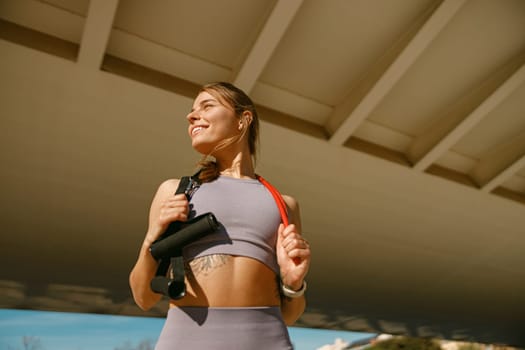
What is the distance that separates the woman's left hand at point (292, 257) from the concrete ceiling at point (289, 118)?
6360 millimetres

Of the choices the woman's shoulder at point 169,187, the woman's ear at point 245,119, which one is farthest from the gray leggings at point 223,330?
the woman's ear at point 245,119

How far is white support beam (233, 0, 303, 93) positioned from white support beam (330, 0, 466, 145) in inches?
89.1

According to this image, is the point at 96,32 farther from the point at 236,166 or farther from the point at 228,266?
the point at 228,266

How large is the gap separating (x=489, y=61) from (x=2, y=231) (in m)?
12.3

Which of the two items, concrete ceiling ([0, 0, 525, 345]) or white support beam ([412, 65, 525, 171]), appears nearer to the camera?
concrete ceiling ([0, 0, 525, 345])

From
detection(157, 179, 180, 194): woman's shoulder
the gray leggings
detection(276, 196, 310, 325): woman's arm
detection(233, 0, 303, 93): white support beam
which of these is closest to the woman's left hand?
detection(276, 196, 310, 325): woman's arm

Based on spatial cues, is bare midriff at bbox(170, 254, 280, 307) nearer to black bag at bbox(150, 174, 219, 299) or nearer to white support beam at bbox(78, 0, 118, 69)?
black bag at bbox(150, 174, 219, 299)

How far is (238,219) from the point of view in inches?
62.6

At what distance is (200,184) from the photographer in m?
1.73

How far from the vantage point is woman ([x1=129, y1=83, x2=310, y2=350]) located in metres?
1.40

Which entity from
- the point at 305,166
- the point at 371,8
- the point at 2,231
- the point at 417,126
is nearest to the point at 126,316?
the point at 2,231

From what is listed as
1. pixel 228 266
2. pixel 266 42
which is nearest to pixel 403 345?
pixel 266 42

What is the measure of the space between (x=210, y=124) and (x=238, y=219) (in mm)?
426

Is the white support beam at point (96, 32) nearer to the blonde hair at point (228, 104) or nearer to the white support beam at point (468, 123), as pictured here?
the blonde hair at point (228, 104)
